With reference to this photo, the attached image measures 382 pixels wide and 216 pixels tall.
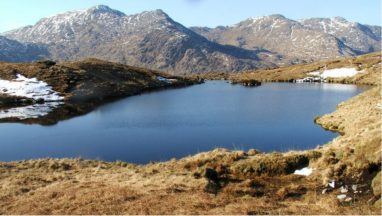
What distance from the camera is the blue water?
5019cm

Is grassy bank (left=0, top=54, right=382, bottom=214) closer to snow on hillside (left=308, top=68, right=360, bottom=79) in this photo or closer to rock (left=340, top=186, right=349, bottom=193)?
rock (left=340, top=186, right=349, bottom=193)

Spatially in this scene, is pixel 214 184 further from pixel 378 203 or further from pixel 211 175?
pixel 378 203

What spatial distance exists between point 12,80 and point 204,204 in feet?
351

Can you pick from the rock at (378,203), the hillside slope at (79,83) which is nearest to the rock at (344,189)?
the rock at (378,203)

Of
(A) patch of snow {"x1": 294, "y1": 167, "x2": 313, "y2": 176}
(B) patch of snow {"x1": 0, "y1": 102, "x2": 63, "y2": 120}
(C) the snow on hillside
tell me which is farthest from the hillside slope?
(A) patch of snow {"x1": 294, "y1": 167, "x2": 313, "y2": 176}

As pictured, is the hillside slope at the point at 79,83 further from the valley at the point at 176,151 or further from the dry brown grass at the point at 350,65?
the dry brown grass at the point at 350,65

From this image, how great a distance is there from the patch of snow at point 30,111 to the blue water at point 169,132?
947 centimetres

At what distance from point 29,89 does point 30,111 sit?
2451 centimetres

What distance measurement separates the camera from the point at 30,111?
87.1m

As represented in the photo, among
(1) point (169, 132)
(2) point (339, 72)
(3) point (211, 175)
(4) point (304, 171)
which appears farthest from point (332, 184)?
(2) point (339, 72)

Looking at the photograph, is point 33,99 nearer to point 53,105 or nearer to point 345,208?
point 53,105

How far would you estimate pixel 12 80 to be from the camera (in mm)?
115875

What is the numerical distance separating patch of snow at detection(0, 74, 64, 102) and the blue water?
21875mm

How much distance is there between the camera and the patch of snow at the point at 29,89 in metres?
104
